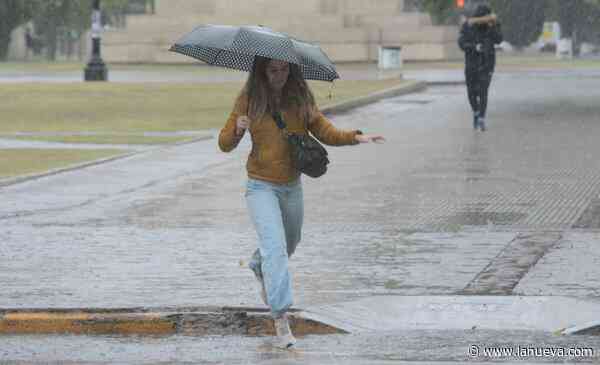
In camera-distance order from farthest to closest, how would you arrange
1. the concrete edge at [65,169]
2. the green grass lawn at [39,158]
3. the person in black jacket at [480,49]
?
1. the person in black jacket at [480,49]
2. the green grass lawn at [39,158]
3. the concrete edge at [65,169]

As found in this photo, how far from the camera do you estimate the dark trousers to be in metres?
26.2

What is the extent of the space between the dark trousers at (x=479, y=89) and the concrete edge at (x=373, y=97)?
15.9 feet

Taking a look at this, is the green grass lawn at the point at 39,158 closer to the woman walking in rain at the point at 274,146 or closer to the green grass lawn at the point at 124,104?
the green grass lawn at the point at 124,104

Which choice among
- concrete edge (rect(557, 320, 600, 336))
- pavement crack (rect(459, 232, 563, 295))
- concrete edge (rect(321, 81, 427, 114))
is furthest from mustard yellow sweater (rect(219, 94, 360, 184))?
concrete edge (rect(321, 81, 427, 114))

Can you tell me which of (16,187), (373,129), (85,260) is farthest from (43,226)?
(373,129)

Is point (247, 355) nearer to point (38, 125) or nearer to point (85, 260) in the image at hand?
point (85, 260)

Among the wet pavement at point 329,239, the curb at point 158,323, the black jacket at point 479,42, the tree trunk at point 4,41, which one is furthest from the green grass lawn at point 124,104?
the tree trunk at point 4,41

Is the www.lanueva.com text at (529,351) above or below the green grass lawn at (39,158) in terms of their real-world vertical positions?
above

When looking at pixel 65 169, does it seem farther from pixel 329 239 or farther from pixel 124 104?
pixel 124 104

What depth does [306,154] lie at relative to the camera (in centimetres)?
916

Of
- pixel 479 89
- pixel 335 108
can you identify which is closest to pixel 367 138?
pixel 479 89

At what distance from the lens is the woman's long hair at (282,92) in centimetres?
930

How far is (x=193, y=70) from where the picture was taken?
5925 centimetres

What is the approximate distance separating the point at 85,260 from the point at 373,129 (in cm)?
1508
